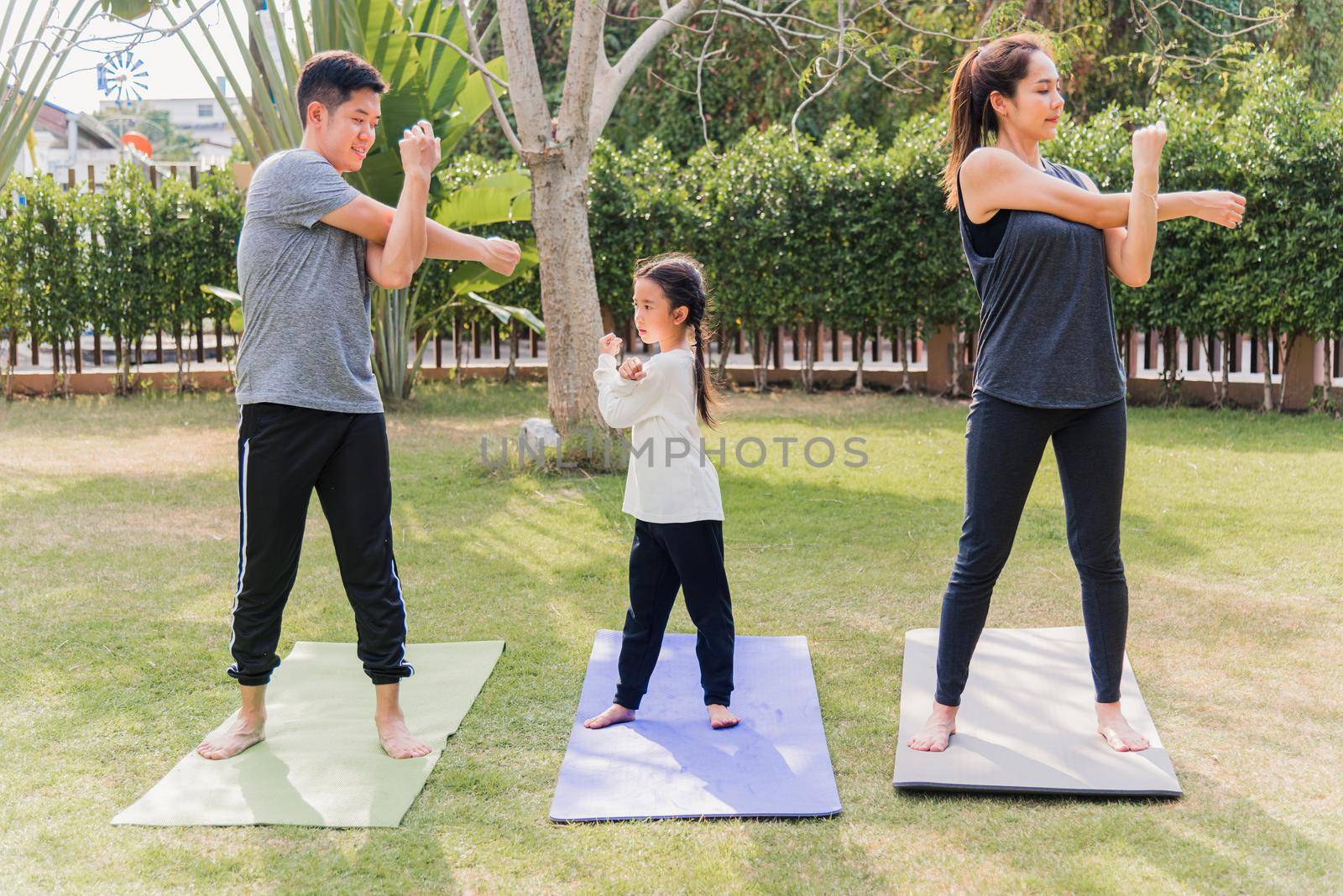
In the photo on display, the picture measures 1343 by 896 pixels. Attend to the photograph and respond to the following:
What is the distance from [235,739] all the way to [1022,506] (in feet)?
7.66

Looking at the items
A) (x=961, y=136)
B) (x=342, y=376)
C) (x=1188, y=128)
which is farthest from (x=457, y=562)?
(x=1188, y=128)

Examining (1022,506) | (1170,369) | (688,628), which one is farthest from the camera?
(1170,369)

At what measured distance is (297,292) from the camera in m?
3.22

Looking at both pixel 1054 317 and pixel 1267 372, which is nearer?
pixel 1054 317

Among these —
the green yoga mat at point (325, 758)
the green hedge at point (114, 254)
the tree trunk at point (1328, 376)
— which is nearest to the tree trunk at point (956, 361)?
the tree trunk at point (1328, 376)

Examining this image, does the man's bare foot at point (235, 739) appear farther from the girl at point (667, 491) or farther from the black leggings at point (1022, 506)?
the black leggings at point (1022, 506)

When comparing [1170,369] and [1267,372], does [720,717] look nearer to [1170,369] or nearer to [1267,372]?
Answer: [1267,372]

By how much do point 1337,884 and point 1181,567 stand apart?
281 centimetres

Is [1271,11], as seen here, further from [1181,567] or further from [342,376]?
[342,376]

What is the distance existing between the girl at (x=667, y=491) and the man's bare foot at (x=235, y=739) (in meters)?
0.98

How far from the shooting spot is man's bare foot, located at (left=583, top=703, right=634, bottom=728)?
11.9 feet

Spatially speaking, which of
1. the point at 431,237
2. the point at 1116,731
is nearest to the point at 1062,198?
the point at 1116,731

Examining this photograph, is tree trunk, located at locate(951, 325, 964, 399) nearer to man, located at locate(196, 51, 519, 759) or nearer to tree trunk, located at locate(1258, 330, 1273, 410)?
tree trunk, located at locate(1258, 330, 1273, 410)

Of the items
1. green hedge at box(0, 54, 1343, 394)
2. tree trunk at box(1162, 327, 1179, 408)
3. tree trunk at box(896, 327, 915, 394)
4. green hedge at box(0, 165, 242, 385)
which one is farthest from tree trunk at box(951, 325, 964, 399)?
green hedge at box(0, 165, 242, 385)
